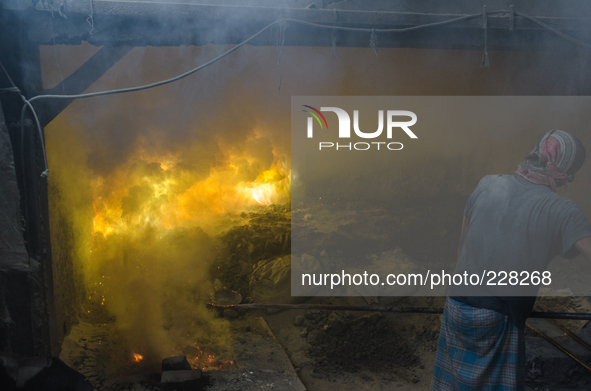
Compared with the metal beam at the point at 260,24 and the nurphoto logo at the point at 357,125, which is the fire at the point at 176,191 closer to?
the nurphoto logo at the point at 357,125

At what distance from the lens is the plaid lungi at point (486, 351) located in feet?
8.22

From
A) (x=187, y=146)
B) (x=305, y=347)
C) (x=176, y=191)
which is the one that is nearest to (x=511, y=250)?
(x=305, y=347)

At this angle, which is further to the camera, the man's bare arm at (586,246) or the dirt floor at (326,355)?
the dirt floor at (326,355)

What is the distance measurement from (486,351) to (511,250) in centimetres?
78

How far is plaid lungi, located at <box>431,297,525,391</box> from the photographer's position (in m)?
2.51

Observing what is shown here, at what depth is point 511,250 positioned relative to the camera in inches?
101

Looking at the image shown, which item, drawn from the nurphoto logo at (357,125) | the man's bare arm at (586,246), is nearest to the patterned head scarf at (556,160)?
the man's bare arm at (586,246)

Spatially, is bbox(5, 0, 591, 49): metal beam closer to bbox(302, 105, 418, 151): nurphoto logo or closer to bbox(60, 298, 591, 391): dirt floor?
bbox(60, 298, 591, 391): dirt floor

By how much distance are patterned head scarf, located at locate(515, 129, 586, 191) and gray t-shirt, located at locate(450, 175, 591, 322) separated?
0.08 meters

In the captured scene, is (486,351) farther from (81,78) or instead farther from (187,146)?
(187,146)

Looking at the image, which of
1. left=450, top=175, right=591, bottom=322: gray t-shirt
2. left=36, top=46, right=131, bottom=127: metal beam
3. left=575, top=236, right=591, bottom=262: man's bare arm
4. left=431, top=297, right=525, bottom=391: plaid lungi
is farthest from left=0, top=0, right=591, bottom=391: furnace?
left=575, top=236, right=591, bottom=262: man's bare arm

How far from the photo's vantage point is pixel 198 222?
7492 millimetres

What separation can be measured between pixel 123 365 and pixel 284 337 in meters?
2.14

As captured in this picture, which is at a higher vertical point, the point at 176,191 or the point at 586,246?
the point at 586,246
